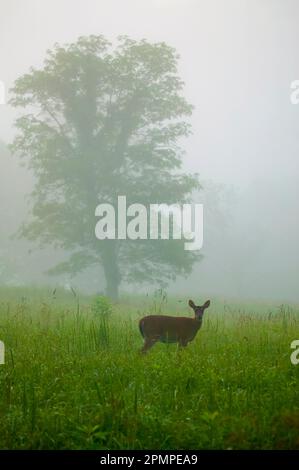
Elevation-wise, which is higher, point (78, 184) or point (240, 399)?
point (78, 184)

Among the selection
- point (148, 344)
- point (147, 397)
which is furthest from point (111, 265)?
point (147, 397)

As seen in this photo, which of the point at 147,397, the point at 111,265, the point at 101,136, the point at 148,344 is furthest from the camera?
the point at 111,265

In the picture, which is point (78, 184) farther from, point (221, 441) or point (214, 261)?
point (214, 261)

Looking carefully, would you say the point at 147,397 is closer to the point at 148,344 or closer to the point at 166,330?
the point at 148,344

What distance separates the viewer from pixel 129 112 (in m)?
22.8

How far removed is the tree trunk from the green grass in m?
14.6

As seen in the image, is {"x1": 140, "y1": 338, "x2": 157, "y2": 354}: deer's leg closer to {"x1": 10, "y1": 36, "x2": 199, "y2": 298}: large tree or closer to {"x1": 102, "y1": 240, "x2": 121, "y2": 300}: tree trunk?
{"x1": 10, "y1": 36, "x2": 199, "y2": 298}: large tree

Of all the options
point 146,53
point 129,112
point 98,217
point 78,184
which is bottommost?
point 98,217

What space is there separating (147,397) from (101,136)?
18825mm

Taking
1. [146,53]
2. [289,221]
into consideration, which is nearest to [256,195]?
[289,221]

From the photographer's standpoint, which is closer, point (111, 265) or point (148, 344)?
point (148, 344)

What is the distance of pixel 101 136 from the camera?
895 inches

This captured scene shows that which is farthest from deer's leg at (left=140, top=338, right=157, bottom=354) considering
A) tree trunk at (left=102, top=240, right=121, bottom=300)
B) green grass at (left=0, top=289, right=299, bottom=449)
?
tree trunk at (left=102, top=240, right=121, bottom=300)
